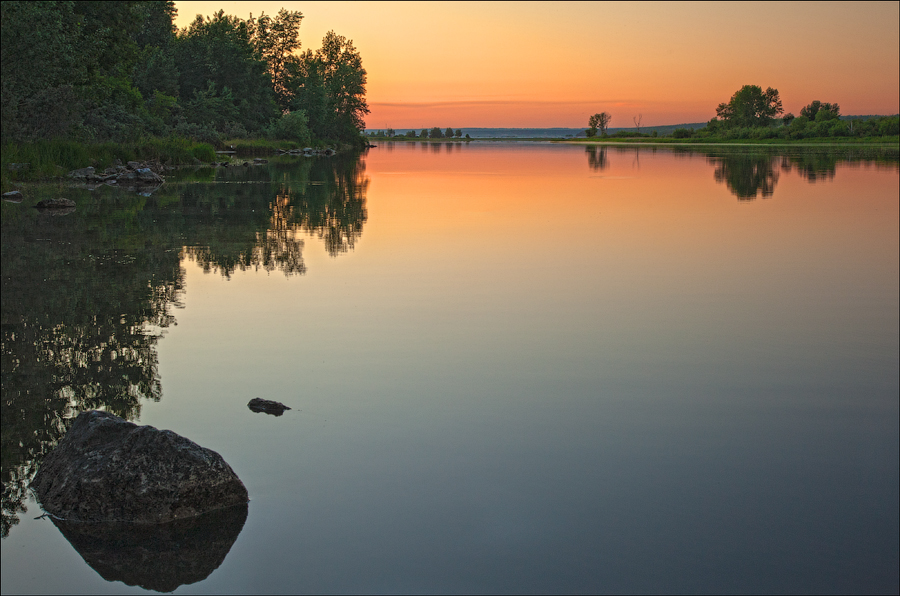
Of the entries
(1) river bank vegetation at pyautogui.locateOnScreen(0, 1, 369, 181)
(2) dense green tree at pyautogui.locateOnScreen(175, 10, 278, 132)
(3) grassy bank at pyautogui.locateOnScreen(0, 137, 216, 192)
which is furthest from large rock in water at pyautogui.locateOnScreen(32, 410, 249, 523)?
(2) dense green tree at pyautogui.locateOnScreen(175, 10, 278, 132)

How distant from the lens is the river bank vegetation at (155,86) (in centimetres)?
2867

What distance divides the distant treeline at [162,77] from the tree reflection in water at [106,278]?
27.8 feet

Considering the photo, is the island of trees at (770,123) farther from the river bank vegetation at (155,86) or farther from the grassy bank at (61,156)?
the grassy bank at (61,156)

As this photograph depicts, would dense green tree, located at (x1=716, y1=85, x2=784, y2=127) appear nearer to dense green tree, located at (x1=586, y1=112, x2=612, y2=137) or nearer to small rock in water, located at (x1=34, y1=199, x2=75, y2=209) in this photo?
dense green tree, located at (x1=586, y1=112, x2=612, y2=137)

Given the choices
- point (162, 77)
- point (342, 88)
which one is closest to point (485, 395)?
point (162, 77)

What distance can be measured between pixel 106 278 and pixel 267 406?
19.1 feet

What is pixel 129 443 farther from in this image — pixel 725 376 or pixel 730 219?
pixel 730 219

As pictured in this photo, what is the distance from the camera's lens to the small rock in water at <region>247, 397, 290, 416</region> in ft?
19.1

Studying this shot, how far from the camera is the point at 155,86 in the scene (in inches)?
2502

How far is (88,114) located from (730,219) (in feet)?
110

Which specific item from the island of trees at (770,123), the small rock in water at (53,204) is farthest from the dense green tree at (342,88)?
the small rock in water at (53,204)

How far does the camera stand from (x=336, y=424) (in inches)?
219

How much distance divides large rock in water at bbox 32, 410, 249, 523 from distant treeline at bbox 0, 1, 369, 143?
27.9 metres

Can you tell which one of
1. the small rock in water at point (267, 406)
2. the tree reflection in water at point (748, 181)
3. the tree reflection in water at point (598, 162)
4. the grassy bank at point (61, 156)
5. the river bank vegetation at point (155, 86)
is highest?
the river bank vegetation at point (155, 86)
